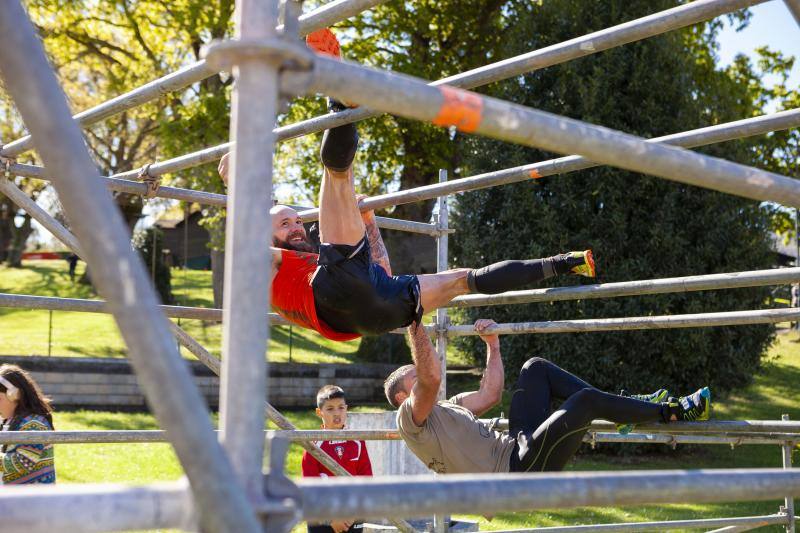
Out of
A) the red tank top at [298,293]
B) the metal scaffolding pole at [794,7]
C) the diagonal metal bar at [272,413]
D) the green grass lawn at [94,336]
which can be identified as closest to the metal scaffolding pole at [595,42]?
the metal scaffolding pole at [794,7]

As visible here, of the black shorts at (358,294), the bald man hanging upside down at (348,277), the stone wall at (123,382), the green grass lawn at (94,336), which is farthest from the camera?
the green grass lawn at (94,336)

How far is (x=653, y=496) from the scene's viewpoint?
1.51 metres

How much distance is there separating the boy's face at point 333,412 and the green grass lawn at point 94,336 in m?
7.48

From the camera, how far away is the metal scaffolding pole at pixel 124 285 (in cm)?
120

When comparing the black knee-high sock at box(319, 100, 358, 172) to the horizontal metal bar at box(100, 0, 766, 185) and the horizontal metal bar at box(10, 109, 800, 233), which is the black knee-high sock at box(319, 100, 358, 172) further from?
the horizontal metal bar at box(10, 109, 800, 233)

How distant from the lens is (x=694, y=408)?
3.91m

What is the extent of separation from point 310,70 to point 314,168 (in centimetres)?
1492

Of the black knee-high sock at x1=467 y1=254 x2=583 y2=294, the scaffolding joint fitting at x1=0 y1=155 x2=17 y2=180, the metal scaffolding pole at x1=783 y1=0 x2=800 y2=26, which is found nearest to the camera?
the metal scaffolding pole at x1=783 y1=0 x2=800 y2=26

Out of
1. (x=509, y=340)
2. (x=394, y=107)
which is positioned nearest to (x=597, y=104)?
(x=509, y=340)

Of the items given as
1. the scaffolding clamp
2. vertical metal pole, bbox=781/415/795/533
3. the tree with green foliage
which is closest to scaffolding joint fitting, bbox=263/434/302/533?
the scaffolding clamp

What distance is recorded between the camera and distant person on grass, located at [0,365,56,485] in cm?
490

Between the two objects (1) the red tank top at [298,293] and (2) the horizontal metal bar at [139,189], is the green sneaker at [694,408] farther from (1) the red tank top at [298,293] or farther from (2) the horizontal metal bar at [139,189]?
(2) the horizontal metal bar at [139,189]

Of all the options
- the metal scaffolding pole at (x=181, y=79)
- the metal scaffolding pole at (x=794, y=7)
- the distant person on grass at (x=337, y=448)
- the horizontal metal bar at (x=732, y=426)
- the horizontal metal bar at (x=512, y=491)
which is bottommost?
the distant person on grass at (x=337, y=448)

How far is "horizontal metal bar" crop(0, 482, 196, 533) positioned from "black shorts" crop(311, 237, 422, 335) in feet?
7.60
